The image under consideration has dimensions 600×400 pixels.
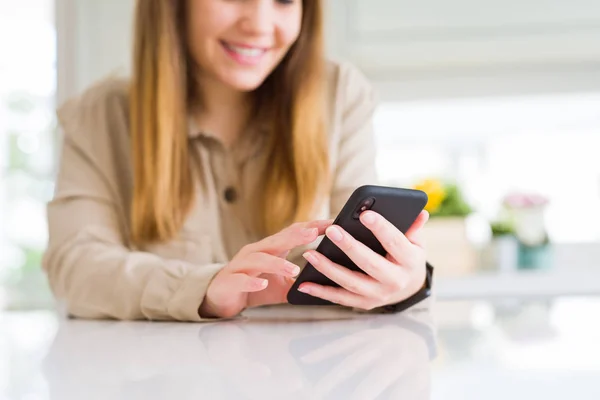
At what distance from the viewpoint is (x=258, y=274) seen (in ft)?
3.13

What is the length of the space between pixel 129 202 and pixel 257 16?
41 cm

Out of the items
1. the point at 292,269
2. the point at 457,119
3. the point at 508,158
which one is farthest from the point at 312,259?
the point at 508,158

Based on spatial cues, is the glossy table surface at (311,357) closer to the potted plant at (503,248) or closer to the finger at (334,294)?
the finger at (334,294)

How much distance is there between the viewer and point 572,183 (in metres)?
2.80

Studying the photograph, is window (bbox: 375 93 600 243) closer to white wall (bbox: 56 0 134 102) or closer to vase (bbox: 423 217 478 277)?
vase (bbox: 423 217 478 277)

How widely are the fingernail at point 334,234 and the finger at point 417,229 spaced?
0.14 metres

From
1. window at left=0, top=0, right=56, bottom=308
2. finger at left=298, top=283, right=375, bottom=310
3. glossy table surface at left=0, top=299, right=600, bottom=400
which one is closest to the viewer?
glossy table surface at left=0, top=299, right=600, bottom=400

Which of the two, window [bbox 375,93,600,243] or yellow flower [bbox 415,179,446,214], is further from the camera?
window [bbox 375,93,600,243]

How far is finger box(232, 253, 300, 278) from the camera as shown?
88 centimetres

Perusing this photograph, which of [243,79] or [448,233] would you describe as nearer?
[243,79]

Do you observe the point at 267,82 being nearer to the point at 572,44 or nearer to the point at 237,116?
the point at 237,116

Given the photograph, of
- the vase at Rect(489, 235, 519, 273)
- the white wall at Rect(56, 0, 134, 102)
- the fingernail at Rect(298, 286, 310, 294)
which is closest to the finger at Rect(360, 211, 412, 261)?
the fingernail at Rect(298, 286, 310, 294)

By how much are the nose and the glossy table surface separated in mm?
485

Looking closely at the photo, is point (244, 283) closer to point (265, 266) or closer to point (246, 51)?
point (265, 266)
